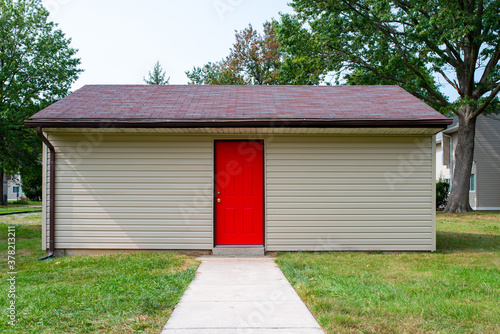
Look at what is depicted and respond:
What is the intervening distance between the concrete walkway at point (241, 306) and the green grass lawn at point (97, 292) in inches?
8.3

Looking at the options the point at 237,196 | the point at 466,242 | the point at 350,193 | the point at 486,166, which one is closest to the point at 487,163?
the point at 486,166

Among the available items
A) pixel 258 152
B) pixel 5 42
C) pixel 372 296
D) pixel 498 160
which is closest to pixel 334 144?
pixel 258 152

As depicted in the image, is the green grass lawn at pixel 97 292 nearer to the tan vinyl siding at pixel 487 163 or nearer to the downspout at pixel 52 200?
the downspout at pixel 52 200

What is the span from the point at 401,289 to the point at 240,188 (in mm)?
3907

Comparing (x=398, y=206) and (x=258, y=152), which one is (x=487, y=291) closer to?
(x=398, y=206)

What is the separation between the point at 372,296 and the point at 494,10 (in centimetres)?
1690

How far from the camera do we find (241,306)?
4547 mm

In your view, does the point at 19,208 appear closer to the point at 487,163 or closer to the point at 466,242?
the point at 466,242

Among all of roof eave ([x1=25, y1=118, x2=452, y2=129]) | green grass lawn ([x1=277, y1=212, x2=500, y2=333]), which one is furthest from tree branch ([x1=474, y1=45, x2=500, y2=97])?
roof eave ([x1=25, y1=118, x2=452, y2=129])

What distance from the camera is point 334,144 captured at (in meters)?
8.16

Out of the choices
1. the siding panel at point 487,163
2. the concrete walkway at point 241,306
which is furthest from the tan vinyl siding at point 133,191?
the siding panel at point 487,163

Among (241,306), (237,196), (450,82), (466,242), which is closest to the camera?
A: (241,306)

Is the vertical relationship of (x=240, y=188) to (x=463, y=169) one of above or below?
below

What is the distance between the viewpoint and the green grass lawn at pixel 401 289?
3916mm
